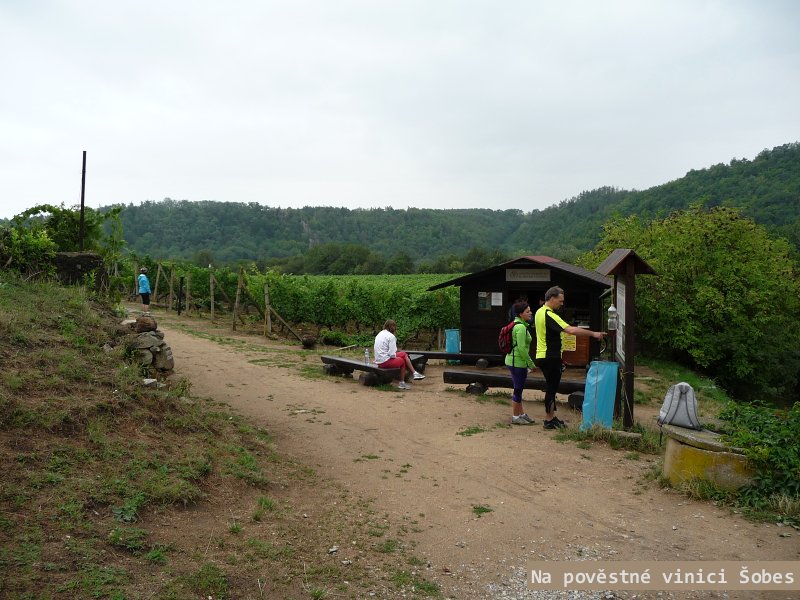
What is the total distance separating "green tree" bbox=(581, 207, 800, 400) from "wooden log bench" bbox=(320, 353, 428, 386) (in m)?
10.1

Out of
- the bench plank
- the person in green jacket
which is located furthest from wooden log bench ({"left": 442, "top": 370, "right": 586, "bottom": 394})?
the person in green jacket

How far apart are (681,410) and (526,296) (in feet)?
26.1

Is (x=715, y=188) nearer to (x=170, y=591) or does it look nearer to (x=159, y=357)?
(x=159, y=357)

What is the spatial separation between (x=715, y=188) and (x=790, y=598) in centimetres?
5525

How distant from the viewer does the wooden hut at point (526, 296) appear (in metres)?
13.5

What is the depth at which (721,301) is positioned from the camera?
766 inches

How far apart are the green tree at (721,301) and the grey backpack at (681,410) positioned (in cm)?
1443

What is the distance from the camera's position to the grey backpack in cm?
615

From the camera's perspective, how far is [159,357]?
357 inches

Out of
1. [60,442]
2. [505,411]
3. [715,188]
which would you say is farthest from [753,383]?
[715,188]

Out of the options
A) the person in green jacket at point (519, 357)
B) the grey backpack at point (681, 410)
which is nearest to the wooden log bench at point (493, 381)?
the person in green jacket at point (519, 357)

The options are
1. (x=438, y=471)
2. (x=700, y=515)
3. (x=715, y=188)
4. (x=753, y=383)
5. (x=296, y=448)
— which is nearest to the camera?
(x=700, y=515)

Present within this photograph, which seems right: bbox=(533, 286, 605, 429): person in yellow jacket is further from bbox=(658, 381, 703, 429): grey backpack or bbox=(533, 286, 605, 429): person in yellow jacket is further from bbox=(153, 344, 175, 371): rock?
bbox=(153, 344, 175, 371): rock

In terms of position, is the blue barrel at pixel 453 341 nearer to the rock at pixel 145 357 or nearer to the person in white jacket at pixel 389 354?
the person in white jacket at pixel 389 354
